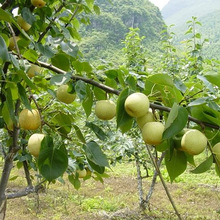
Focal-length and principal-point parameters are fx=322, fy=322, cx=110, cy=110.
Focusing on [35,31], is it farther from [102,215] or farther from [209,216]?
[209,216]

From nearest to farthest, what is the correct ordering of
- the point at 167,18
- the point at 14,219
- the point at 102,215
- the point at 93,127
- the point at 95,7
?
the point at 93,127 < the point at 95,7 < the point at 14,219 < the point at 102,215 < the point at 167,18

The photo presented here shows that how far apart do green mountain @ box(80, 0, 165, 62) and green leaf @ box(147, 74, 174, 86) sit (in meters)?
31.8

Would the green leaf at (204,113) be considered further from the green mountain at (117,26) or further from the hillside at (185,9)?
the hillside at (185,9)

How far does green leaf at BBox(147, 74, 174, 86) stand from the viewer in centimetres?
77

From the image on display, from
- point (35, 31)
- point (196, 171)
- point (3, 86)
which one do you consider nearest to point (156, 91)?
point (196, 171)

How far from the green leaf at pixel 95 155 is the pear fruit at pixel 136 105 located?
0.55 feet

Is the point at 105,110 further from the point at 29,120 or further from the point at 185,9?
the point at 185,9

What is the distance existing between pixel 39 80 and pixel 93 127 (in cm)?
24

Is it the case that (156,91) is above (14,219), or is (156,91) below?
above

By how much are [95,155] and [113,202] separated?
20.4ft

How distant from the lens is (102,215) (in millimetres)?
5832

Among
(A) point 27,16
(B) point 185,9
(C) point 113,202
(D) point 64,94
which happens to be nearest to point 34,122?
(D) point 64,94

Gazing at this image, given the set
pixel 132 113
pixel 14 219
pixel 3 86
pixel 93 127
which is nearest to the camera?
pixel 132 113

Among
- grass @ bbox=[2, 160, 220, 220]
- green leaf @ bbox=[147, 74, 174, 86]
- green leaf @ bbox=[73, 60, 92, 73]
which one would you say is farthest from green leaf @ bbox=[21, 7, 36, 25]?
grass @ bbox=[2, 160, 220, 220]
